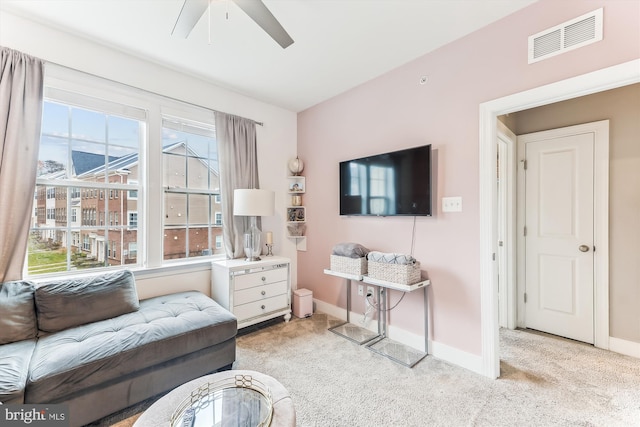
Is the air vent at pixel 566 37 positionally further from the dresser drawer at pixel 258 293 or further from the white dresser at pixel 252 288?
the dresser drawer at pixel 258 293

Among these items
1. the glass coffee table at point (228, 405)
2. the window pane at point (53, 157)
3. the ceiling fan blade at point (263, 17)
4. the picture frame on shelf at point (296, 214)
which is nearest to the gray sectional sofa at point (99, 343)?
the glass coffee table at point (228, 405)

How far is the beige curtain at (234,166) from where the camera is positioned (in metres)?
3.02

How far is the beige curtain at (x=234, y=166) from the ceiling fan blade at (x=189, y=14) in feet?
4.56

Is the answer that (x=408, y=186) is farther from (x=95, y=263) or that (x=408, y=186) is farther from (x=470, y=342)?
(x=95, y=263)

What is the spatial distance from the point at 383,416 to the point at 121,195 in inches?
111

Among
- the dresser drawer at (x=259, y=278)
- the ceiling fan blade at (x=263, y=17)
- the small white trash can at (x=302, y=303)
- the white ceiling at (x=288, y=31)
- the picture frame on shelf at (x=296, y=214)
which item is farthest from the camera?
the picture frame on shelf at (x=296, y=214)

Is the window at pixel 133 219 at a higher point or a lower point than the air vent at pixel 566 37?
lower

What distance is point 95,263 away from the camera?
8.02 ft

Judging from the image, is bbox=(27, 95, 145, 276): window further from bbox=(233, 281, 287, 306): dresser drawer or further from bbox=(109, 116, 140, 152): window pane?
bbox=(233, 281, 287, 306): dresser drawer

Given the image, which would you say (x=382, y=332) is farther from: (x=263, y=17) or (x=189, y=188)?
(x=263, y=17)

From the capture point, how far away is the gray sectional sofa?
56.6 inches

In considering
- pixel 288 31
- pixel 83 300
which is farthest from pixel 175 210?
pixel 288 31

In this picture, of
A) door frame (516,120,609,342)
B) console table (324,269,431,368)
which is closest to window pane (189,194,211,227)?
console table (324,269,431,368)

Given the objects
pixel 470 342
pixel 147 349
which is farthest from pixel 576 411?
pixel 147 349
